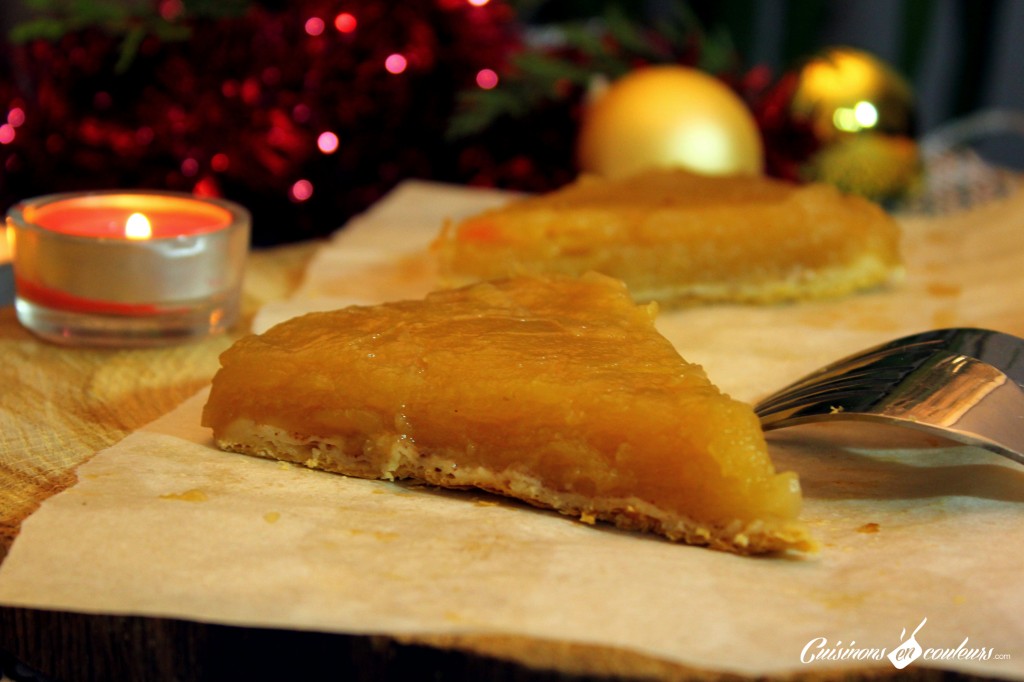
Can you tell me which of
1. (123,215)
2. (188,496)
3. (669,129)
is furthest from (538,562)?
(669,129)

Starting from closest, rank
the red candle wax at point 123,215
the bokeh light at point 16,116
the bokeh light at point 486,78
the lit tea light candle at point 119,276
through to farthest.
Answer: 1. the lit tea light candle at point 119,276
2. the red candle wax at point 123,215
3. the bokeh light at point 16,116
4. the bokeh light at point 486,78

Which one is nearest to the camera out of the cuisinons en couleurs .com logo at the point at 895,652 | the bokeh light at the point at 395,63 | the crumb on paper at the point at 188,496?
the cuisinons en couleurs .com logo at the point at 895,652

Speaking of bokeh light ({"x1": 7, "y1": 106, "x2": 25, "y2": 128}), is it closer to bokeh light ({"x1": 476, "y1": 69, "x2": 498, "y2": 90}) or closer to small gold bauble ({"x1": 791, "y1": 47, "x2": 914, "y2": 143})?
bokeh light ({"x1": 476, "y1": 69, "x2": 498, "y2": 90})

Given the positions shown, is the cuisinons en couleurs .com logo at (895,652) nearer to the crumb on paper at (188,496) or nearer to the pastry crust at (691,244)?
the crumb on paper at (188,496)

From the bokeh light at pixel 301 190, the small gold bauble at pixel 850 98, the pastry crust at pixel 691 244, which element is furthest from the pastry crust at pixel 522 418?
the small gold bauble at pixel 850 98

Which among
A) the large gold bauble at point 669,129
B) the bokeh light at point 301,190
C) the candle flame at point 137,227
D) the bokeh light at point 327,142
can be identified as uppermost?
the large gold bauble at point 669,129

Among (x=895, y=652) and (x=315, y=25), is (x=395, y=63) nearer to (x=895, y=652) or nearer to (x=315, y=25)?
(x=315, y=25)

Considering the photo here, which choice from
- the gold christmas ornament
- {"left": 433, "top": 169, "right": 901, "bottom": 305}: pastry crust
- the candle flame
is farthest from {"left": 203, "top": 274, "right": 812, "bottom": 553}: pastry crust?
the gold christmas ornament
